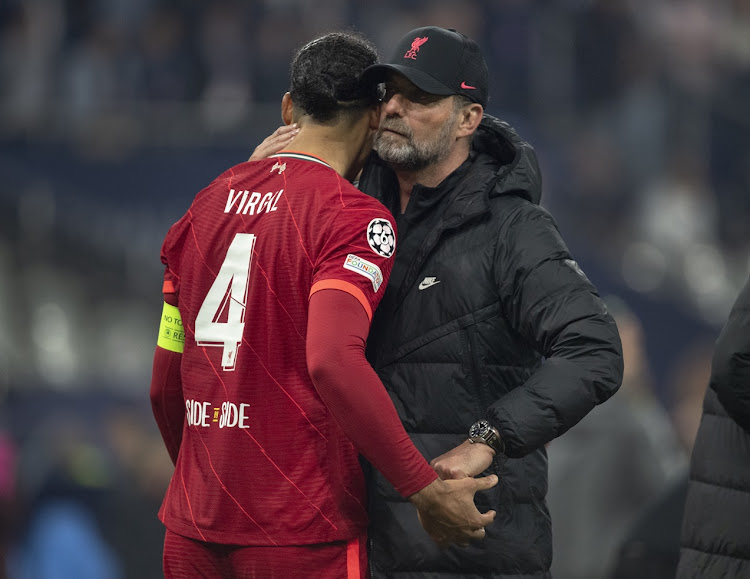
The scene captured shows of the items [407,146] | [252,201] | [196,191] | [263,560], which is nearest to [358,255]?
[252,201]

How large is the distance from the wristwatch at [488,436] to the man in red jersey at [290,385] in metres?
0.08

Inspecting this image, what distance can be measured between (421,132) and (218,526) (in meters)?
1.07

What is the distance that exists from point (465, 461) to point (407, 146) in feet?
2.64

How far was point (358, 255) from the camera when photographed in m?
2.36

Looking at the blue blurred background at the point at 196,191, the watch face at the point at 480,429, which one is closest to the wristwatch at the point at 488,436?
the watch face at the point at 480,429

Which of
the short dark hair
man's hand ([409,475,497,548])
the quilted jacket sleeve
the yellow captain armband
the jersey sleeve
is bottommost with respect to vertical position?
man's hand ([409,475,497,548])

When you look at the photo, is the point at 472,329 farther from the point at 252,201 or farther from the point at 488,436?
the point at 252,201

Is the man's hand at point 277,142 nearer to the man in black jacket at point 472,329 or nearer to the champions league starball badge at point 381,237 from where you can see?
the man in black jacket at point 472,329

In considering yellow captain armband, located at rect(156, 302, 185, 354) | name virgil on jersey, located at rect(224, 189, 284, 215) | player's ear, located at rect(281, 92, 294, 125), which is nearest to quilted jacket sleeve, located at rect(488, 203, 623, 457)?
name virgil on jersey, located at rect(224, 189, 284, 215)

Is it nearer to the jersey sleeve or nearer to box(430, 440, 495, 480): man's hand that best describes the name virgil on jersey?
the jersey sleeve

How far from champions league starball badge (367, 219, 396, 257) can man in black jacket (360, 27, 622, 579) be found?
203 mm

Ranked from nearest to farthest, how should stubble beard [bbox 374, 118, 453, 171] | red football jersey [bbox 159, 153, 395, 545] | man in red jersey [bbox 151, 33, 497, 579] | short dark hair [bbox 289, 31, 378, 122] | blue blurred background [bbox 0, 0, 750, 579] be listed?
man in red jersey [bbox 151, 33, 497, 579]
red football jersey [bbox 159, 153, 395, 545]
short dark hair [bbox 289, 31, 378, 122]
stubble beard [bbox 374, 118, 453, 171]
blue blurred background [bbox 0, 0, 750, 579]

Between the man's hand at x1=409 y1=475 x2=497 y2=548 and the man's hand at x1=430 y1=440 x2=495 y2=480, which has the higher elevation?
the man's hand at x1=430 y1=440 x2=495 y2=480

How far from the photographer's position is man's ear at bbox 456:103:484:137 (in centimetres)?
276
